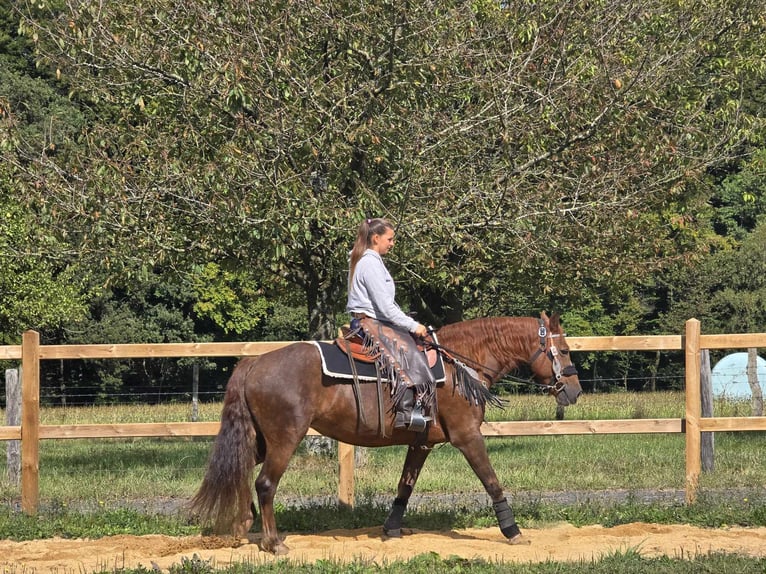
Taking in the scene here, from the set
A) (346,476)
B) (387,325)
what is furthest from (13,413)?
(387,325)

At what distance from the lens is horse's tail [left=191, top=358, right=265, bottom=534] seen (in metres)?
8.26

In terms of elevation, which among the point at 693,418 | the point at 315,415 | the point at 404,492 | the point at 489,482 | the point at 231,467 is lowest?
the point at 404,492

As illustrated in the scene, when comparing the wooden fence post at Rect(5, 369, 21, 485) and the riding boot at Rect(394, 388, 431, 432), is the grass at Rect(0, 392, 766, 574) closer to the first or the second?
the wooden fence post at Rect(5, 369, 21, 485)

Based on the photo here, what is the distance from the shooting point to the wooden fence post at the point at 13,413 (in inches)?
461

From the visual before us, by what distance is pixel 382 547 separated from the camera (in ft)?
27.2

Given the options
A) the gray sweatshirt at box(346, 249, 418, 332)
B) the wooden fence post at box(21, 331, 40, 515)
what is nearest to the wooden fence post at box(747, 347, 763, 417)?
the gray sweatshirt at box(346, 249, 418, 332)

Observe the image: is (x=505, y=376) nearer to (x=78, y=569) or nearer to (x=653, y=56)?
(x=78, y=569)

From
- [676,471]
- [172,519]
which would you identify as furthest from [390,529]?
[676,471]

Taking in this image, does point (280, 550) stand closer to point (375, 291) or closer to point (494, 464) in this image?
point (375, 291)

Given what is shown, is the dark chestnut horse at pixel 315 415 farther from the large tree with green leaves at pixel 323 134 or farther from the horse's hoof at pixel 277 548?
the large tree with green leaves at pixel 323 134

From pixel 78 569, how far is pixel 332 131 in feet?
21.4

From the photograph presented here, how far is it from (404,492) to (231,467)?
5.18 feet

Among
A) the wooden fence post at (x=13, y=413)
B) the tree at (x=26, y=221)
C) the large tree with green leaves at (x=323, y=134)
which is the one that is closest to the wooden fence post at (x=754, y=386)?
the large tree with green leaves at (x=323, y=134)

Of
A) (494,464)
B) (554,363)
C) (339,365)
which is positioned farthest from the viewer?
(494,464)
